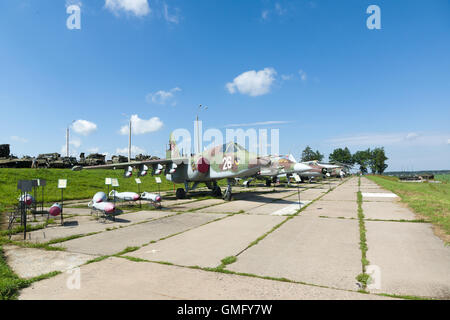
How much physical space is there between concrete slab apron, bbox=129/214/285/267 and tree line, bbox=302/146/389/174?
4149 inches

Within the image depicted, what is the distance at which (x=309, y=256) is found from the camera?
206 inches

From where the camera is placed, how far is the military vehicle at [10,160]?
2390cm

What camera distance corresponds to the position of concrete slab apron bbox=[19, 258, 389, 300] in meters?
3.44

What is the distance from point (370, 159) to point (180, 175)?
421 ft

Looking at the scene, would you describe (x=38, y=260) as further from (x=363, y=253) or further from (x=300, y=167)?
(x=300, y=167)

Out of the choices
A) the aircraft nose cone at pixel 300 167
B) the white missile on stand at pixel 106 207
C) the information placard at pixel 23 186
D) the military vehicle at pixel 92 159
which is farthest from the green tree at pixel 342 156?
the information placard at pixel 23 186

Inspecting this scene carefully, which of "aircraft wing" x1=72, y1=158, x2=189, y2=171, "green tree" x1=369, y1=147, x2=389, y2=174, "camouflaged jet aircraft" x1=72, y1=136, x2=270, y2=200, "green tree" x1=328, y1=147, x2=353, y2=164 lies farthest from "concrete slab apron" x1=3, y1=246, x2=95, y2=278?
"green tree" x1=328, y1=147, x2=353, y2=164

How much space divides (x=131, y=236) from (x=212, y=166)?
29.3 feet

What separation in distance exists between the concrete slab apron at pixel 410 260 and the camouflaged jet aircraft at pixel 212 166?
7341mm

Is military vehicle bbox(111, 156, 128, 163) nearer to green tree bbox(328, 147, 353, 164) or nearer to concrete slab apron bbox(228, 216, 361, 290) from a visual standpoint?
concrete slab apron bbox(228, 216, 361, 290)

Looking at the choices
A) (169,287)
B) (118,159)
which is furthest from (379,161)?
(169,287)

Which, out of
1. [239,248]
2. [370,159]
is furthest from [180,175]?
[370,159]
